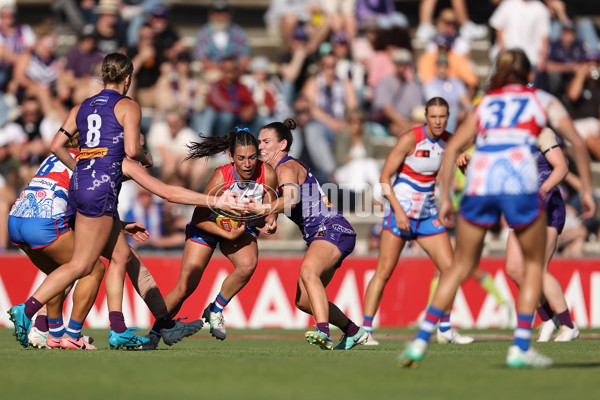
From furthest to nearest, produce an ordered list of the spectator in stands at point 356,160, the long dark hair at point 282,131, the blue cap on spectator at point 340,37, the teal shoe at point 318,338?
1. the blue cap on spectator at point 340,37
2. the spectator in stands at point 356,160
3. the long dark hair at point 282,131
4. the teal shoe at point 318,338

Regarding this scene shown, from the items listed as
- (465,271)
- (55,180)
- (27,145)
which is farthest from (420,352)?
(27,145)

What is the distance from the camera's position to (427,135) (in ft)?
36.9

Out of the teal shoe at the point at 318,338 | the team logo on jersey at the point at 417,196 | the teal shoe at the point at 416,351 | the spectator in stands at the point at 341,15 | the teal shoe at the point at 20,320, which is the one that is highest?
the spectator in stands at the point at 341,15

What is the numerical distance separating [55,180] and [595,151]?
499 inches

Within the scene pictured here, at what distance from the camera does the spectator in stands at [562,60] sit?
20.1 metres

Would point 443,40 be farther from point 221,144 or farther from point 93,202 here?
point 93,202

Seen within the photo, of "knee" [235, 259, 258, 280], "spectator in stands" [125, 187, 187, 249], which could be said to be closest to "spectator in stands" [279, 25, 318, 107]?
"spectator in stands" [125, 187, 187, 249]

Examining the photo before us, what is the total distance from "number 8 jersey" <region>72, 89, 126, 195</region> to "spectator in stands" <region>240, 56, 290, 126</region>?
10.2 metres

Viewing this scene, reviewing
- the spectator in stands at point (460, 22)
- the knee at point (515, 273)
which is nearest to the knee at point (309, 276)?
the knee at point (515, 273)

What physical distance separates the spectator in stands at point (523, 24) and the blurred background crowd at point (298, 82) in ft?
0.09

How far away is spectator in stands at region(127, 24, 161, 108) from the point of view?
19078mm

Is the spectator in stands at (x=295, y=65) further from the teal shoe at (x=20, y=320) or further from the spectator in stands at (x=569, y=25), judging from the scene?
the teal shoe at (x=20, y=320)

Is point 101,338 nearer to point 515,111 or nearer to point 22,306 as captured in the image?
point 22,306

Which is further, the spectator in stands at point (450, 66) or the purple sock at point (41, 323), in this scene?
the spectator in stands at point (450, 66)
